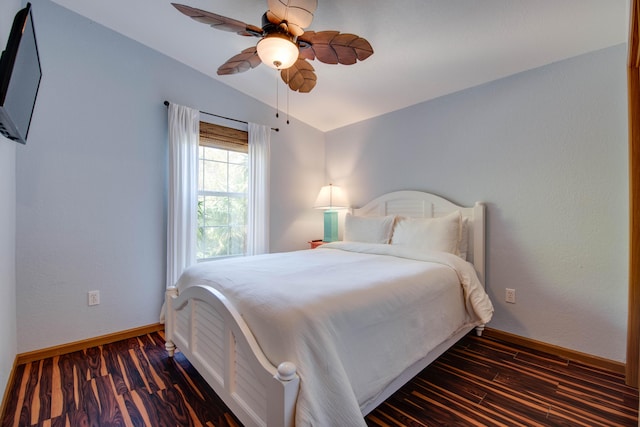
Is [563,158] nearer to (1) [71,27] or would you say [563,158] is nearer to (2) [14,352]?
(1) [71,27]

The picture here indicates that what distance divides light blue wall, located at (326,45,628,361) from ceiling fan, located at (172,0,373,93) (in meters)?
1.47

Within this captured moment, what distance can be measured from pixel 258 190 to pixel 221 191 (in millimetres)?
Answer: 400

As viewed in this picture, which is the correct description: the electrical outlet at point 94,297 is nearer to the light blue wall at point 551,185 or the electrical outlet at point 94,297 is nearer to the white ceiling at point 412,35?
the white ceiling at point 412,35

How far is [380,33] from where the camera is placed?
2.02m

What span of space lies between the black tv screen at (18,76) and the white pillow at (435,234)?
2.41 metres

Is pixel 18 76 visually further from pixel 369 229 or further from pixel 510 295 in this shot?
pixel 510 295

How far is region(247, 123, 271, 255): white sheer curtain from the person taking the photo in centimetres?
314

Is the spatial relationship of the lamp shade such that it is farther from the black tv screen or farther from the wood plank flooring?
the black tv screen

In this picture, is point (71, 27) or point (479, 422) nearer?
point (479, 422)

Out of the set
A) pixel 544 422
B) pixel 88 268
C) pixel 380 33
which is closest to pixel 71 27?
pixel 88 268

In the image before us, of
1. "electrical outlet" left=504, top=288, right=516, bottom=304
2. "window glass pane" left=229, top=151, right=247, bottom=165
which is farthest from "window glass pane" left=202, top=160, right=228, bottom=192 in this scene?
"electrical outlet" left=504, top=288, right=516, bottom=304

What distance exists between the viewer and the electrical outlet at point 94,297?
2244 millimetres

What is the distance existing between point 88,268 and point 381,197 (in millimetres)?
2797

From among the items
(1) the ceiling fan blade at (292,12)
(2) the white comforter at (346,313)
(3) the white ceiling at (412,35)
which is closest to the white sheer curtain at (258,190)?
(3) the white ceiling at (412,35)
